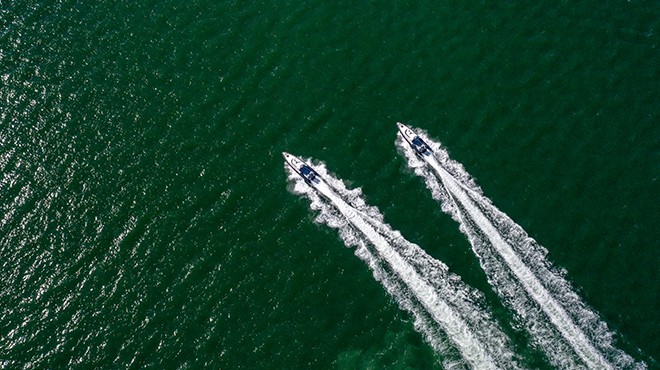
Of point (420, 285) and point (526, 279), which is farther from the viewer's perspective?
point (420, 285)

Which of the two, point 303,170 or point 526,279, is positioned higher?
point 303,170

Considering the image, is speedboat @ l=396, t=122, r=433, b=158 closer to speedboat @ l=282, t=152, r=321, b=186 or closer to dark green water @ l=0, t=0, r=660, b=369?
dark green water @ l=0, t=0, r=660, b=369

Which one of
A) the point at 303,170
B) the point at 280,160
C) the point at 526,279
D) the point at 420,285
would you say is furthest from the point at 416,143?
the point at 526,279

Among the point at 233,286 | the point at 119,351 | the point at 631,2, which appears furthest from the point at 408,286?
the point at 631,2

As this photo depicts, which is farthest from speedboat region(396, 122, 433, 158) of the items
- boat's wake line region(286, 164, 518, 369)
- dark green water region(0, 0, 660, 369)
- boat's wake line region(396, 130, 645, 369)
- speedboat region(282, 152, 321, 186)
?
speedboat region(282, 152, 321, 186)

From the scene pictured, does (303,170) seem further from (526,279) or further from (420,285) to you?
(526,279)

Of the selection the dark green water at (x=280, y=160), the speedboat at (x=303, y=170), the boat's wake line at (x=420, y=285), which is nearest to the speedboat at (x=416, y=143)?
the dark green water at (x=280, y=160)

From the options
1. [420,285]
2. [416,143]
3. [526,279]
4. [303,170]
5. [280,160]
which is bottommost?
[526,279]

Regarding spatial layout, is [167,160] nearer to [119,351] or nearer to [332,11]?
[119,351]
